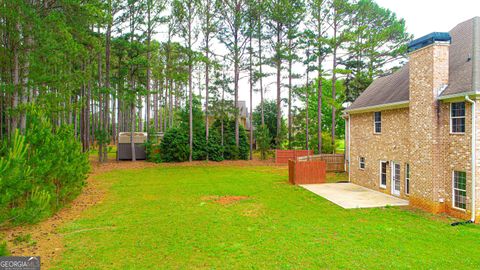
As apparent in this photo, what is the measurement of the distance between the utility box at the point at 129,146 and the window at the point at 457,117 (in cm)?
2427

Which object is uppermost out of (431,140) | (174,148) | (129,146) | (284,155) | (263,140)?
(431,140)

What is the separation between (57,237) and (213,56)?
75.5ft

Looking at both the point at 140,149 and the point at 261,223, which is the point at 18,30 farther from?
the point at 140,149

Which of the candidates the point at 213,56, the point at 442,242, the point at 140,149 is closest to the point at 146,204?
the point at 442,242

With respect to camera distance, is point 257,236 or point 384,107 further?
point 384,107

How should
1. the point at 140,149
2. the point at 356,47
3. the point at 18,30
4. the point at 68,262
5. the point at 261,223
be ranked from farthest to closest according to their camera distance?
Answer: the point at 140,149 < the point at 356,47 < the point at 18,30 < the point at 261,223 < the point at 68,262

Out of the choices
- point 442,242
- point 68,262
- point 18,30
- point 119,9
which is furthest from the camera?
point 119,9

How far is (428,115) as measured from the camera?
11508mm

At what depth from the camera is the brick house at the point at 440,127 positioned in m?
10.3

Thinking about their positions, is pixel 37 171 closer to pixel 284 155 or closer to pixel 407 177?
pixel 407 177

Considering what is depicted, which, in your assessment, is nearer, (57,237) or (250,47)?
(57,237)

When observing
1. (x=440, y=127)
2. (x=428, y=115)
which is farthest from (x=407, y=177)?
(x=428, y=115)

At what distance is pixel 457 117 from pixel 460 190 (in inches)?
100

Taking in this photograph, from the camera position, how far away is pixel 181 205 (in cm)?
1255
